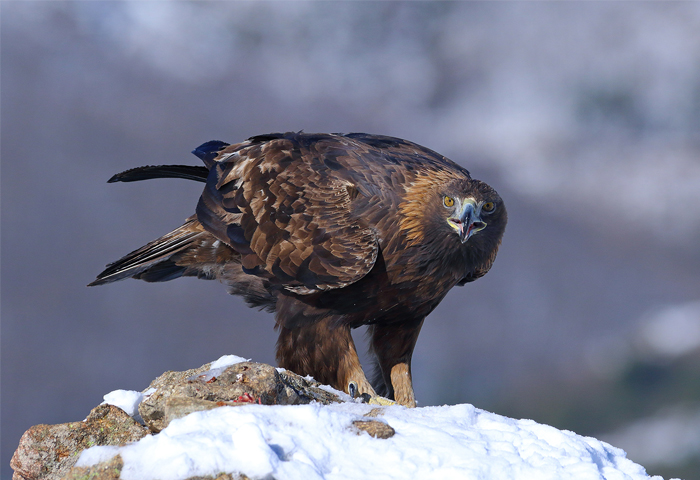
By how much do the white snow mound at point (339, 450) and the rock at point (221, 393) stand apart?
318 mm

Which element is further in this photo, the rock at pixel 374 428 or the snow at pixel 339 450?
the rock at pixel 374 428

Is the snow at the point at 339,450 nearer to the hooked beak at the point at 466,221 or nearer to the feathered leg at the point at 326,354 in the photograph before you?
the feathered leg at the point at 326,354

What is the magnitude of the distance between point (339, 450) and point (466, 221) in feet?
8.48

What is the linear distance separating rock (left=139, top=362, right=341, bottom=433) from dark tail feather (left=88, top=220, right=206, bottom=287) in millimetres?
2749

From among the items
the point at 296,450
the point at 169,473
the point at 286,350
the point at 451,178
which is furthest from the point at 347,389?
the point at 169,473

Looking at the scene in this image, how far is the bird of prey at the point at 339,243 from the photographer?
5.66 m

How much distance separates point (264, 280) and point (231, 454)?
3.28 m

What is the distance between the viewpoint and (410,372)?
21.9 feet

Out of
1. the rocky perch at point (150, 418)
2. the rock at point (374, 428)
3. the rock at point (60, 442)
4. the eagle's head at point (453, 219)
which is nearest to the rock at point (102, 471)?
the rocky perch at point (150, 418)

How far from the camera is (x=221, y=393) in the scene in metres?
3.88

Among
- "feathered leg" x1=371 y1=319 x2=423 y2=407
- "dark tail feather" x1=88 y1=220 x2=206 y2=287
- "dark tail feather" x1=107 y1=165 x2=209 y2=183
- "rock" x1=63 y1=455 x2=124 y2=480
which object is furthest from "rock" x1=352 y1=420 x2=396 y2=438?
"dark tail feather" x1=107 y1=165 x2=209 y2=183

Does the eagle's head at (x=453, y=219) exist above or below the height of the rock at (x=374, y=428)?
above

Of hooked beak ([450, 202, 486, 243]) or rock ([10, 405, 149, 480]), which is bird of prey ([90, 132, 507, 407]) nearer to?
hooked beak ([450, 202, 486, 243])

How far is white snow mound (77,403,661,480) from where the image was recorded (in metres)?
3.06
